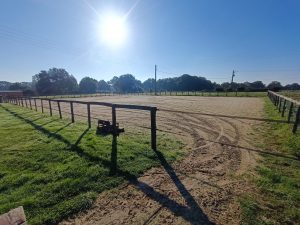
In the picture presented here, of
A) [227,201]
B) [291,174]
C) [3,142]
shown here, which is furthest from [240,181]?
[3,142]

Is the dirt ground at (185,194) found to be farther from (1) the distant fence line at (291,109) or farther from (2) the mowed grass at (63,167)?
(1) the distant fence line at (291,109)

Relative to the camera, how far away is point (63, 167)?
4.71 meters

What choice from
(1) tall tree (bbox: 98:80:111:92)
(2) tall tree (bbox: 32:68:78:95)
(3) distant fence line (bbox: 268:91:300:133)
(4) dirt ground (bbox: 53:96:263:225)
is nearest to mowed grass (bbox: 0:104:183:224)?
(4) dirt ground (bbox: 53:96:263:225)

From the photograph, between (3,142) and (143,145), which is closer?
(143,145)

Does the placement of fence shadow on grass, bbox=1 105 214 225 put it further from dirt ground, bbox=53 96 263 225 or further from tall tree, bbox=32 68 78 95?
tall tree, bbox=32 68 78 95

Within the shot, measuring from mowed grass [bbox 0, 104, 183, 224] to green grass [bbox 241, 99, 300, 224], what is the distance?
2113mm

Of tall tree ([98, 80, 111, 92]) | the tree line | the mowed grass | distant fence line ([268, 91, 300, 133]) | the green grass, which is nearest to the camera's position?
the green grass

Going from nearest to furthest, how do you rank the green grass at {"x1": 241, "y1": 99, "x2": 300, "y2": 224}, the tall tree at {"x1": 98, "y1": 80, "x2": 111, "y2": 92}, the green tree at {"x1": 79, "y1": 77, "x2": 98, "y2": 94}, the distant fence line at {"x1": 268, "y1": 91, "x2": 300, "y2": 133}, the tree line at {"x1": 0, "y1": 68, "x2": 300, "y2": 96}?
the green grass at {"x1": 241, "y1": 99, "x2": 300, "y2": 224} < the distant fence line at {"x1": 268, "y1": 91, "x2": 300, "y2": 133} < the tree line at {"x1": 0, "y1": 68, "x2": 300, "y2": 96} < the green tree at {"x1": 79, "y1": 77, "x2": 98, "y2": 94} < the tall tree at {"x1": 98, "y1": 80, "x2": 111, "y2": 92}

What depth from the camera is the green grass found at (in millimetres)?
3004

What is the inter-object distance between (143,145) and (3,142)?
492 cm

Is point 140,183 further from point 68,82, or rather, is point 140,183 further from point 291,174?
point 68,82

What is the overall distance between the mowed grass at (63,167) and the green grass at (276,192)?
2.11m

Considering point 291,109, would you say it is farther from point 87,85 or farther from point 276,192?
point 87,85

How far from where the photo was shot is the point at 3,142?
275 inches
